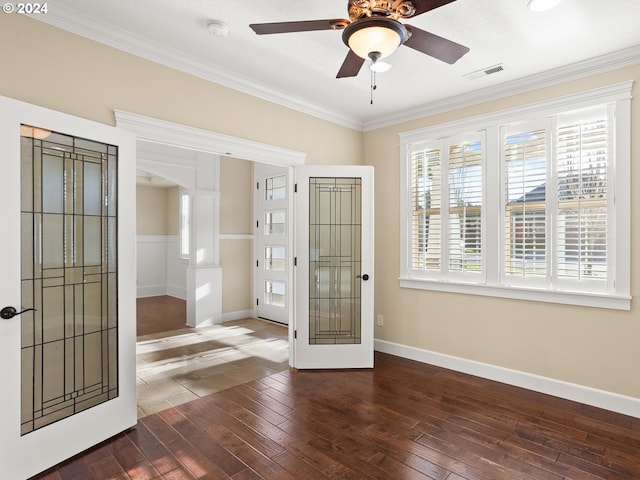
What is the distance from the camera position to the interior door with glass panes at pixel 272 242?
20.1ft

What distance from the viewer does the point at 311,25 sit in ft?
6.29

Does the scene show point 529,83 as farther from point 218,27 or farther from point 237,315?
point 237,315

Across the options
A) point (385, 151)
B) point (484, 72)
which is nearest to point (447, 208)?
point (385, 151)

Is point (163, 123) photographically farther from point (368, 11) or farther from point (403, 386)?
point (403, 386)

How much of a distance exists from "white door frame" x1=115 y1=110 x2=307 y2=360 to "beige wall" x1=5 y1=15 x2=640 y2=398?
74 mm

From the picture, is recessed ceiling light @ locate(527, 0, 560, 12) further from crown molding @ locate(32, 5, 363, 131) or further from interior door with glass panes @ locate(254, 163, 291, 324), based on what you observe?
interior door with glass panes @ locate(254, 163, 291, 324)

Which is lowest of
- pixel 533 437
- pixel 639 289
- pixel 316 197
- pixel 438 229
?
pixel 533 437

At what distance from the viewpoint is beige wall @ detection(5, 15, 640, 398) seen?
249cm

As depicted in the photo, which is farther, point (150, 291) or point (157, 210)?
point (157, 210)

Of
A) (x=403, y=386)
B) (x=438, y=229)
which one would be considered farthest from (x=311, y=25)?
(x=403, y=386)

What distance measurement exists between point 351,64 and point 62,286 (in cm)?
230

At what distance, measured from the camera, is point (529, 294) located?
3.53 meters

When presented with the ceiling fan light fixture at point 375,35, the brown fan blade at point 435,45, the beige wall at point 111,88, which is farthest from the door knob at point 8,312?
the brown fan blade at point 435,45

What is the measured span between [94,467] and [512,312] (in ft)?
11.8
